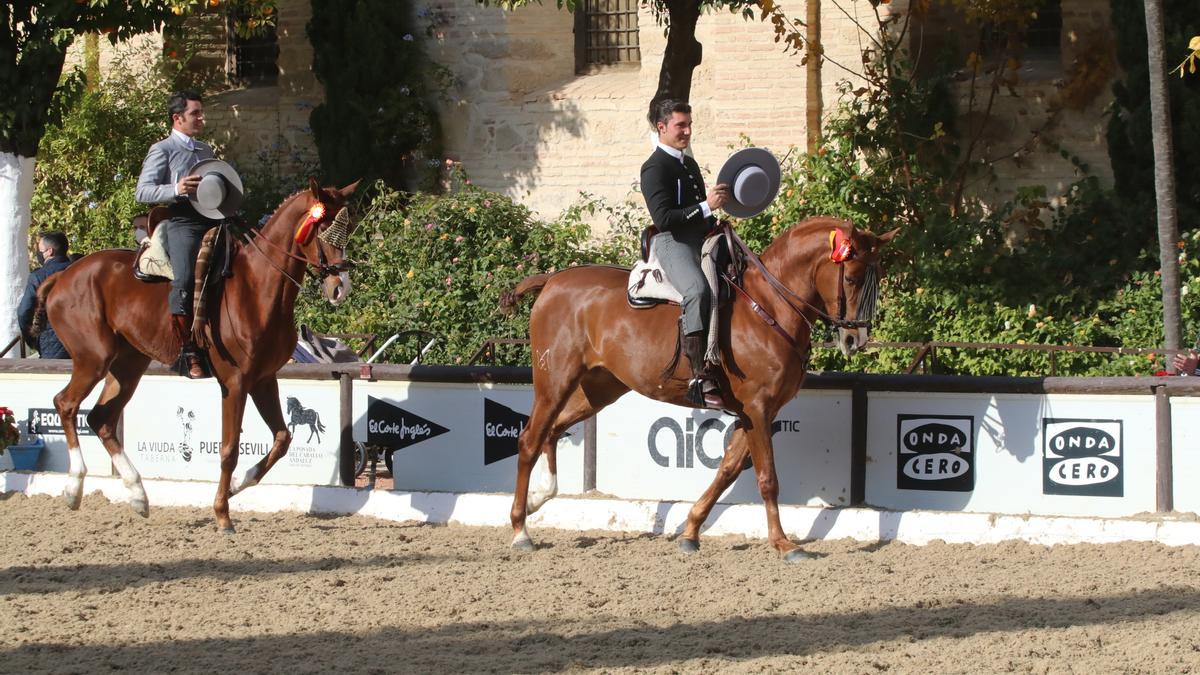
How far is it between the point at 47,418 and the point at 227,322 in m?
3.18

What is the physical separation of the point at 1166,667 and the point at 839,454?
3.85 metres

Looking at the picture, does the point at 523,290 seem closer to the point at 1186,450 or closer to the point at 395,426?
the point at 395,426

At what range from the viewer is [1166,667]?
20.4 feet

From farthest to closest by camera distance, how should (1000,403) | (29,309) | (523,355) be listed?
(523,355) < (29,309) < (1000,403)

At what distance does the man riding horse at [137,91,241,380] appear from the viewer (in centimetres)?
1029

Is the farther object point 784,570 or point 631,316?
point 631,316

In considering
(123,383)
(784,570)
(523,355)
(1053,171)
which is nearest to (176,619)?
(784,570)

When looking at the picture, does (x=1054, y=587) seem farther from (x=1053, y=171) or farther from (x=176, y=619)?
(x=1053, y=171)

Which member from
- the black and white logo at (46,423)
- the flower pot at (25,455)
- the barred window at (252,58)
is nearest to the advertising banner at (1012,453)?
the black and white logo at (46,423)

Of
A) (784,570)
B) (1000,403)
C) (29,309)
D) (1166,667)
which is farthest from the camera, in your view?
(29,309)

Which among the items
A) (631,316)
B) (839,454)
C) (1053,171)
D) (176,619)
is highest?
(1053,171)

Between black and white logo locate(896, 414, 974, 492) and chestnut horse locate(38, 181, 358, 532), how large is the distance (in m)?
3.86

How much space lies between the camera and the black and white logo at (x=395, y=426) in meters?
11.2

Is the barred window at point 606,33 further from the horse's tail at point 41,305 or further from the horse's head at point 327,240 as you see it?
the horse's head at point 327,240
